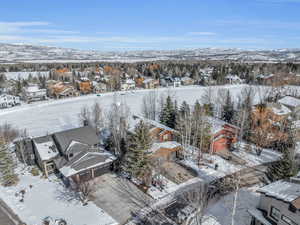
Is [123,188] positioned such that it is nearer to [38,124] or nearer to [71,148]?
[71,148]

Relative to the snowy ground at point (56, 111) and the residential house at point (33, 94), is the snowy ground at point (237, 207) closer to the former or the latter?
the snowy ground at point (56, 111)

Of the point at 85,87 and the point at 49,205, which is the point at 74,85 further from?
the point at 49,205

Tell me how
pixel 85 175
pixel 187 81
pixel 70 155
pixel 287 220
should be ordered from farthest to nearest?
pixel 187 81 < pixel 70 155 < pixel 85 175 < pixel 287 220

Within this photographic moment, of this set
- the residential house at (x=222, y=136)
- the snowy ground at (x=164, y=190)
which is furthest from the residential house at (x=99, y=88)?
the snowy ground at (x=164, y=190)

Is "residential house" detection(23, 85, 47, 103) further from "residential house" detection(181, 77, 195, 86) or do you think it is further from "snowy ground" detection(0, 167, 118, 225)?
"residential house" detection(181, 77, 195, 86)

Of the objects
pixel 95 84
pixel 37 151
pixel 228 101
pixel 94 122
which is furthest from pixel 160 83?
pixel 37 151

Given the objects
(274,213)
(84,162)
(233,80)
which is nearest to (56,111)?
(84,162)
